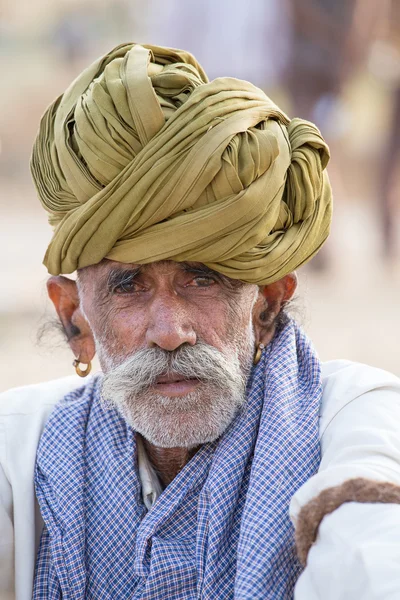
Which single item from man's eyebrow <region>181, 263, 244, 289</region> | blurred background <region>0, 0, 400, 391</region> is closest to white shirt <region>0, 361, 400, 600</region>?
man's eyebrow <region>181, 263, 244, 289</region>

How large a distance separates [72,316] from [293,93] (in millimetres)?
9092

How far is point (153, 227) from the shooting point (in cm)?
240

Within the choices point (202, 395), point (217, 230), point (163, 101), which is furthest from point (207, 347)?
point (163, 101)

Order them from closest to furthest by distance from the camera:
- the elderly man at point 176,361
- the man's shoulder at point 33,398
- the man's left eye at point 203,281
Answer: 1. the elderly man at point 176,361
2. the man's left eye at point 203,281
3. the man's shoulder at point 33,398

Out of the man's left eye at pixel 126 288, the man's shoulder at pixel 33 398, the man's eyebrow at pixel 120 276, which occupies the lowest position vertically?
the man's shoulder at pixel 33 398

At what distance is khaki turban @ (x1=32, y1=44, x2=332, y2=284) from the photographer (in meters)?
2.35

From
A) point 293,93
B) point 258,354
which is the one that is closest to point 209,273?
point 258,354

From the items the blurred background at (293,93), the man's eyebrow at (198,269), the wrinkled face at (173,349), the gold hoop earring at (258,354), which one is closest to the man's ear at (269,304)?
the gold hoop earring at (258,354)

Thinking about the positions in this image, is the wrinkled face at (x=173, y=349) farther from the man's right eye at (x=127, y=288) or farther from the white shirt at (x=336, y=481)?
the white shirt at (x=336, y=481)

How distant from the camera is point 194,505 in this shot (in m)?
2.43

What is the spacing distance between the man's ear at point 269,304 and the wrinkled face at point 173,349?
0.15 metres

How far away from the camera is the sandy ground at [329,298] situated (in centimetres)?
848

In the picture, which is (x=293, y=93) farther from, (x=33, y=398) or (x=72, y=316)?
(x=33, y=398)

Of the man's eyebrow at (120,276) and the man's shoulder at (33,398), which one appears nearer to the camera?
the man's eyebrow at (120,276)
